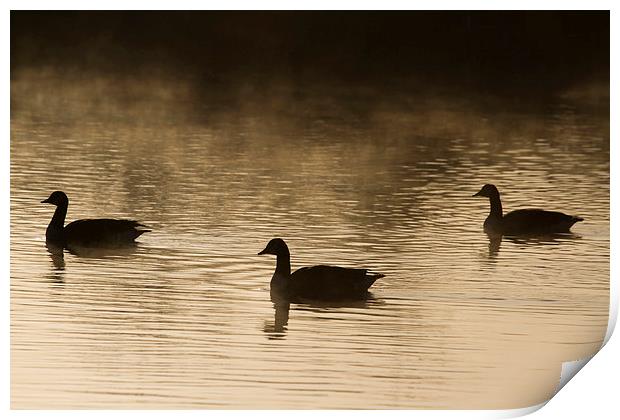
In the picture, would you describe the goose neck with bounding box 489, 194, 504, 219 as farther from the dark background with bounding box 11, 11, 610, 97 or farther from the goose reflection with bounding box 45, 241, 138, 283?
the goose reflection with bounding box 45, 241, 138, 283

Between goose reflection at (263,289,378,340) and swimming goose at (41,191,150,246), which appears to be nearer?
goose reflection at (263,289,378,340)

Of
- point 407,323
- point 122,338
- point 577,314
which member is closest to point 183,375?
point 122,338

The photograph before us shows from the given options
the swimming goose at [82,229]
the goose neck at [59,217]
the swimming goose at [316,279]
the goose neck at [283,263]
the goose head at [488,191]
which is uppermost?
the goose head at [488,191]

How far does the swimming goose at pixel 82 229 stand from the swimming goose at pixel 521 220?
1133mm

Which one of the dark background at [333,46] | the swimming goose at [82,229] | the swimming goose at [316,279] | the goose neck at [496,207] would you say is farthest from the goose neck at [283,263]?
the goose neck at [496,207]

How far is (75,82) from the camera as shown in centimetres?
842

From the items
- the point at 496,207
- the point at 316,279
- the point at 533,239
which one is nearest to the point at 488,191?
the point at 496,207

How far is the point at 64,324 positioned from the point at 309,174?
958mm

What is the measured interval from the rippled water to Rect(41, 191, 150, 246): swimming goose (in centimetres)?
4

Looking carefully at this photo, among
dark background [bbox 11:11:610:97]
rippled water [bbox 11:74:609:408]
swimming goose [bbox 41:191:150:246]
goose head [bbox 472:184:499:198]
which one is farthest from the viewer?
goose head [bbox 472:184:499:198]

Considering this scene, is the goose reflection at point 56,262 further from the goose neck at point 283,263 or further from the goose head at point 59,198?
the goose neck at point 283,263

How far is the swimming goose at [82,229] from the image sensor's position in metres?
8.46

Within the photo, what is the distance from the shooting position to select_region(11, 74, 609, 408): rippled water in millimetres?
8250

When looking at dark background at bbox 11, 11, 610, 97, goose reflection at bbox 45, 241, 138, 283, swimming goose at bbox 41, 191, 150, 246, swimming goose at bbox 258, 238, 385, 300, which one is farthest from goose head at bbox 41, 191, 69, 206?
swimming goose at bbox 258, 238, 385, 300
